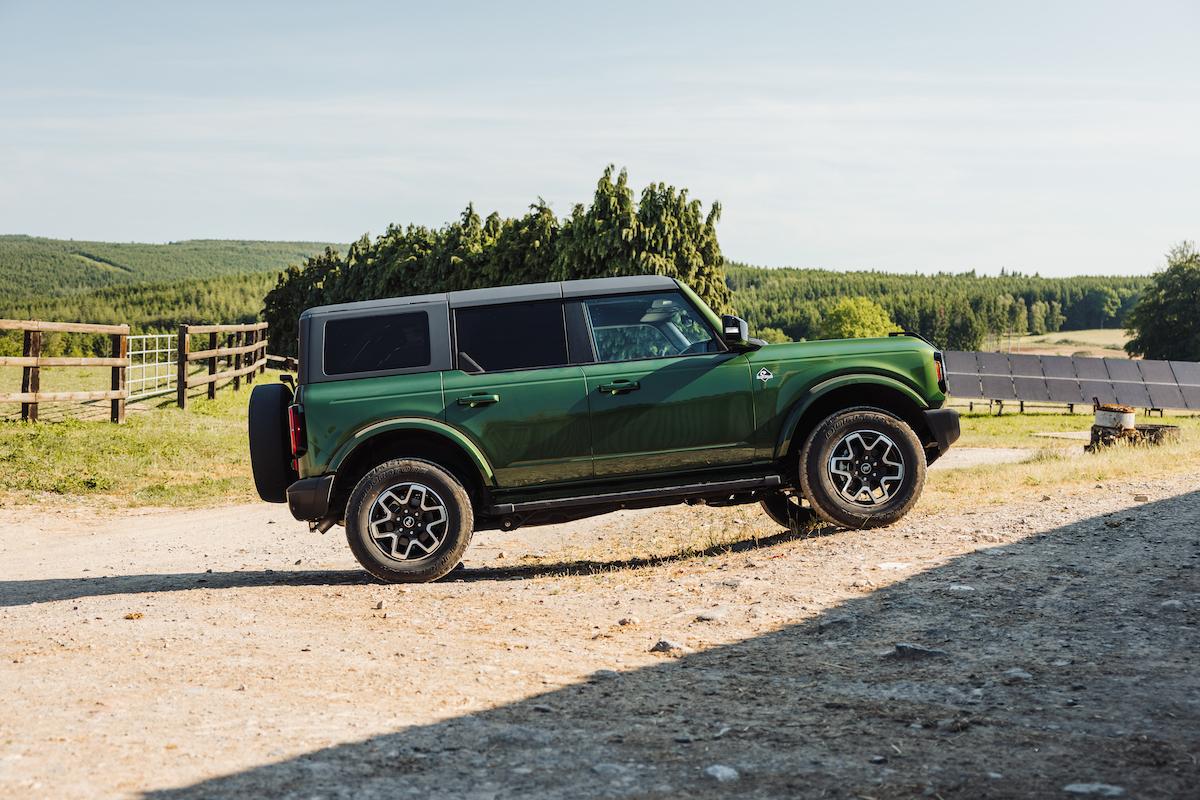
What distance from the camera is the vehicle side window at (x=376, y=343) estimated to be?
8.13 metres

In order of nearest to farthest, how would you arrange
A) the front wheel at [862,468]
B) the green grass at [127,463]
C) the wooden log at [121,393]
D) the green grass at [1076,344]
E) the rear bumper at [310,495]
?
the rear bumper at [310,495]
the front wheel at [862,468]
the green grass at [127,463]
the wooden log at [121,393]
the green grass at [1076,344]

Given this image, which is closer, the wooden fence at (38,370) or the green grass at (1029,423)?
the wooden fence at (38,370)

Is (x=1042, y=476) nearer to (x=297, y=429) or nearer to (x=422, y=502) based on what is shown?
(x=422, y=502)

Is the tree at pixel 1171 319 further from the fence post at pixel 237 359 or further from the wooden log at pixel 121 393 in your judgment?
the wooden log at pixel 121 393

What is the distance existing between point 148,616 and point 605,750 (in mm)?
4024

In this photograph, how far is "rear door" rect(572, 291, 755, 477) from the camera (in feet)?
26.9

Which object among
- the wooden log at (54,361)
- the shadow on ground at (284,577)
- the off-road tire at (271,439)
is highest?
the wooden log at (54,361)

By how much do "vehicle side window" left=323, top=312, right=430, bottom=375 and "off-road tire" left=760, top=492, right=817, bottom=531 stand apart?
315 centimetres

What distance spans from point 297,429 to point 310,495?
1.58ft

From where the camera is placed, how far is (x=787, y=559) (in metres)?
8.13

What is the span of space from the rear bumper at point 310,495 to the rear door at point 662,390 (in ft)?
6.35

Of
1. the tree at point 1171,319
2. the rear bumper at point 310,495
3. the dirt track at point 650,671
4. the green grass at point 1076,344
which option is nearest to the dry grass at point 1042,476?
the dirt track at point 650,671

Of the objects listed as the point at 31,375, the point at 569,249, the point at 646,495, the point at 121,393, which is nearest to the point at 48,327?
the point at 31,375

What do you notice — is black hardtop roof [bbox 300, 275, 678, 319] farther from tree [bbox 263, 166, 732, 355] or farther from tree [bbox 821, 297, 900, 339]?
tree [bbox 821, 297, 900, 339]
